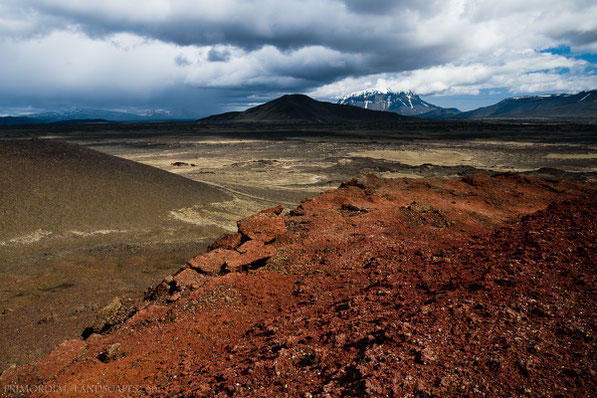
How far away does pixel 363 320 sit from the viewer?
15.0ft

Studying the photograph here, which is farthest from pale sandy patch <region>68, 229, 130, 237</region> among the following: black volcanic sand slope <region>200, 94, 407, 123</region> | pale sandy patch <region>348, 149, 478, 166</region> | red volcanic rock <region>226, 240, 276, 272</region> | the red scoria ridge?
black volcanic sand slope <region>200, 94, 407, 123</region>

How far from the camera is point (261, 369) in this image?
3.96 metres

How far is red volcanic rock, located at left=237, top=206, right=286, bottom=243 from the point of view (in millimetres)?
8562

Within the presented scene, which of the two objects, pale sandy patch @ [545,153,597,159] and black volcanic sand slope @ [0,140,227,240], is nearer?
black volcanic sand slope @ [0,140,227,240]

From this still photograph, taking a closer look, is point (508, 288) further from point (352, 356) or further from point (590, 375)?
point (352, 356)

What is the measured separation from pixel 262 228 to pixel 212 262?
5.02 feet

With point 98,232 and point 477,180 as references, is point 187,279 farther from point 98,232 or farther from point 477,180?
point 477,180

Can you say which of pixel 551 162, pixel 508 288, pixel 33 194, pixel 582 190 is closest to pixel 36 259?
pixel 33 194

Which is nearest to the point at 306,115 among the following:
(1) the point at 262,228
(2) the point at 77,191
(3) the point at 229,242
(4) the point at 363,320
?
(2) the point at 77,191

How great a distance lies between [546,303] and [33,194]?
1890 centimetres

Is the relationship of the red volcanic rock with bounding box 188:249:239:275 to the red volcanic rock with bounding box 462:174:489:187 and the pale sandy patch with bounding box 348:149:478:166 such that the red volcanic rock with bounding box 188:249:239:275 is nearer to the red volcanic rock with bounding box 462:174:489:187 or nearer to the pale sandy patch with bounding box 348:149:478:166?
the red volcanic rock with bounding box 462:174:489:187

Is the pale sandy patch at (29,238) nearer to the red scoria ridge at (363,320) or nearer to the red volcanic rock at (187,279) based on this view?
the red scoria ridge at (363,320)

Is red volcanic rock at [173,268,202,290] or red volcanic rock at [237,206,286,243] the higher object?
red volcanic rock at [237,206,286,243]

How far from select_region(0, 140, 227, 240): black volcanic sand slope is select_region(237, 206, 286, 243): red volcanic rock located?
29.3 ft
